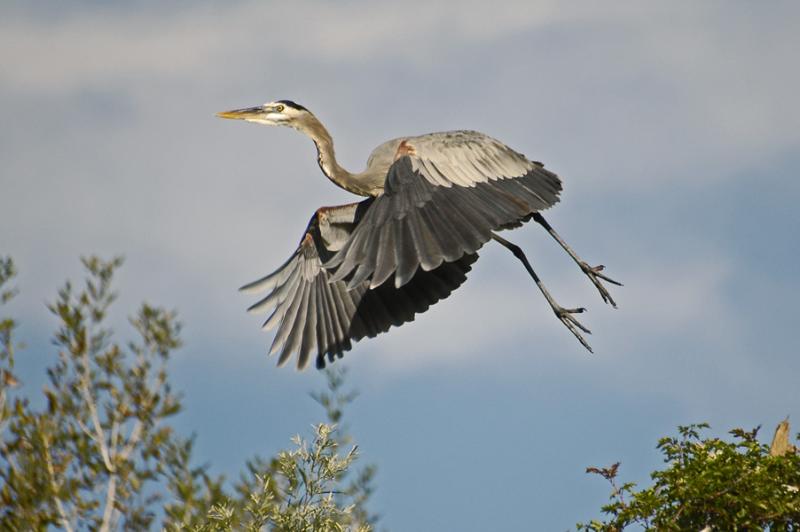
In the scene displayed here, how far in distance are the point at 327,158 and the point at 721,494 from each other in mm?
5328

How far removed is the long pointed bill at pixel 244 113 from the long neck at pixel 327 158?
0.53 metres

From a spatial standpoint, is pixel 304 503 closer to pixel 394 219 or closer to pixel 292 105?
pixel 394 219

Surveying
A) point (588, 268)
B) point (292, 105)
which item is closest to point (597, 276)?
point (588, 268)

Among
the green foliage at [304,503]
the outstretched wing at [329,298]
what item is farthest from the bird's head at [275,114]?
the green foliage at [304,503]

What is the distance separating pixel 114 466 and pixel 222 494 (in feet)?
4.25

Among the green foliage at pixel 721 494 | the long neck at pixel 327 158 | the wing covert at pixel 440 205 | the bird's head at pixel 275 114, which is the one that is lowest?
the green foliage at pixel 721 494

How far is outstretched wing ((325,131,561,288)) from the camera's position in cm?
711

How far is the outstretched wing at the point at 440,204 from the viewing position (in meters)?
7.11

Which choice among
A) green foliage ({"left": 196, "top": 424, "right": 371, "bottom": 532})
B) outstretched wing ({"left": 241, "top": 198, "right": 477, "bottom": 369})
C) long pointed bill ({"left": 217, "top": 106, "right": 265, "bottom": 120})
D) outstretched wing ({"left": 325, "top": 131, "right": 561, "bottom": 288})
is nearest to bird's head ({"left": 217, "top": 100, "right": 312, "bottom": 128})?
long pointed bill ({"left": 217, "top": 106, "right": 265, "bottom": 120})

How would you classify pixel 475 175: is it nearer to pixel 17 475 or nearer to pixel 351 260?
pixel 351 260

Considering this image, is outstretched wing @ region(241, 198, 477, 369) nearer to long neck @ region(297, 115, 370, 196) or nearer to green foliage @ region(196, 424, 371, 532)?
long neck @ region(297, 115, 370, 196)

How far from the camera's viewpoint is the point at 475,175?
27.5 ft

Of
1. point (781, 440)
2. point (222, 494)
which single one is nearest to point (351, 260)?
point (781, 440)

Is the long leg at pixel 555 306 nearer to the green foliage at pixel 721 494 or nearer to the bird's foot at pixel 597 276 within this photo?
the bird's foot at pixel 597 276
